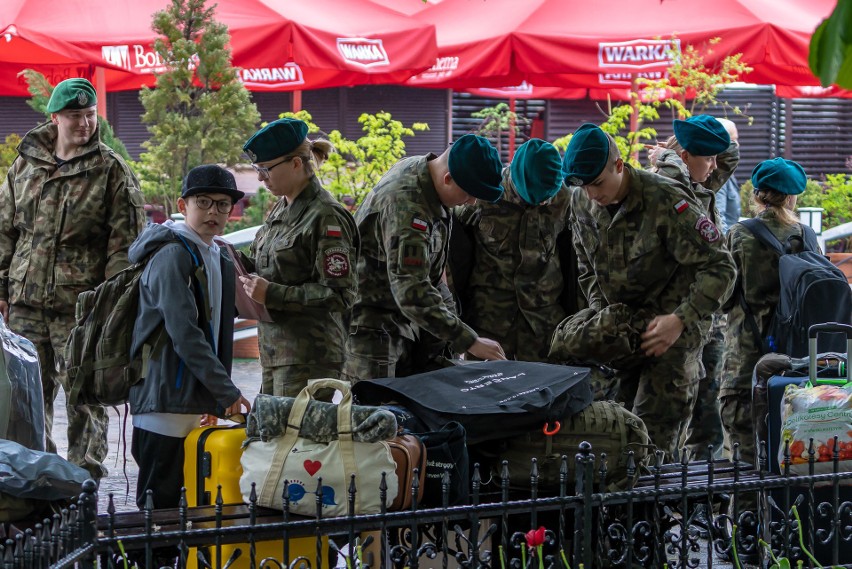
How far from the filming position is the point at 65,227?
6.15 m

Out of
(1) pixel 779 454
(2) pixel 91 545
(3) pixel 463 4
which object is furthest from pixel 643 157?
(2) pixel 91 545

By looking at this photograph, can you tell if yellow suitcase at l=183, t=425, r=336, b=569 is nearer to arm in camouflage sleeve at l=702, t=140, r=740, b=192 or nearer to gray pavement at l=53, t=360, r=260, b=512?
gray pavement at l=53, t=360, r=260, b=512

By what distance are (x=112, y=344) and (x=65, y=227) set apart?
1.68 meters

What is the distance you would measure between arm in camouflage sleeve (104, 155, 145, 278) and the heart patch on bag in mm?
2715

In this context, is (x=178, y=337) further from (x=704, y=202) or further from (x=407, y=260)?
(x=704, y=202)

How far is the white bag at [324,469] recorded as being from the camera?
374 cm

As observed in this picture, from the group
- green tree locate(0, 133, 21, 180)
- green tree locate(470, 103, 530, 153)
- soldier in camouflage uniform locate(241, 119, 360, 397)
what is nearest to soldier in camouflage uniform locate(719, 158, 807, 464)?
soldier in camouflage uniform locate(241, 119, 360, 397)

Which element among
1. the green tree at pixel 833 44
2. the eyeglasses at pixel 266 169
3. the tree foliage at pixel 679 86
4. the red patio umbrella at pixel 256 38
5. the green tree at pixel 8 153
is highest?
the red patio umbrella at pixel 256 38

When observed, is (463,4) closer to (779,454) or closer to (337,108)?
(337,108)

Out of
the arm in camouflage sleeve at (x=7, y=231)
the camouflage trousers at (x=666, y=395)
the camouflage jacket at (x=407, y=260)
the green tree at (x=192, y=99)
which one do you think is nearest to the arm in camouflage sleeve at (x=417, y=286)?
Result: the camouflage jacket at (x=407, y=260)

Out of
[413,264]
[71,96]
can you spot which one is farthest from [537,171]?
[71,96]

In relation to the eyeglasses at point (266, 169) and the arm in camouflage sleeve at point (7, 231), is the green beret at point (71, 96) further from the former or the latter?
the eyeglasses at point (266, 169)

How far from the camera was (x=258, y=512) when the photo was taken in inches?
153

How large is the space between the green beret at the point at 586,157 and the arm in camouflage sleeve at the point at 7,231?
2.97 m
